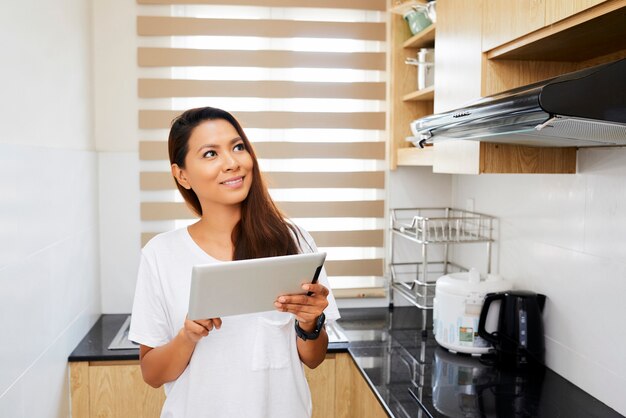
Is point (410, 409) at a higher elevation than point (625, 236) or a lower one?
lower

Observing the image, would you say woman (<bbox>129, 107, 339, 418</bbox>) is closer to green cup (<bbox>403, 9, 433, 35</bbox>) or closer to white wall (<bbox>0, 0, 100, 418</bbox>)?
white wall (<bbox>0, 0, 100, 418</bbox>)

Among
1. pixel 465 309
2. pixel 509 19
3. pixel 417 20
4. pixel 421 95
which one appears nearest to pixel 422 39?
pixel 417 20

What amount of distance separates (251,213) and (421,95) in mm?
1195

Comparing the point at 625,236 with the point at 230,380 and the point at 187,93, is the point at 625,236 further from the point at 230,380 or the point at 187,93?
the point at 187,93

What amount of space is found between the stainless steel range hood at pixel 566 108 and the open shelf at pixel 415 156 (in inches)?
35.2

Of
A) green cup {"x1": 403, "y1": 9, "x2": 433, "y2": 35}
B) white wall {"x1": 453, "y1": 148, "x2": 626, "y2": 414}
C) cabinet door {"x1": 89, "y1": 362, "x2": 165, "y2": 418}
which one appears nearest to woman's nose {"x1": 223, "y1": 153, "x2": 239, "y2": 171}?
white wall {"x1": 453, "y1": 148, "x2": 626, "y2": 414}

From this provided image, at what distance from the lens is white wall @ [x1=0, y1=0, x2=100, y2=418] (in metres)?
1.54

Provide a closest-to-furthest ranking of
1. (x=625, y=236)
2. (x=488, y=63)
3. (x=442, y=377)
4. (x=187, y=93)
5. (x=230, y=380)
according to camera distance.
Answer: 1. (x=230, y=380)
2. (x=625, y=236)
3. (x=488, y=63)
4. (x=442, y=377)
5. (x=187, y=93)

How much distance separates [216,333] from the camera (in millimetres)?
1334

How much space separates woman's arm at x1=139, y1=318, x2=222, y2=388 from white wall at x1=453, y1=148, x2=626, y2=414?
1.04 m

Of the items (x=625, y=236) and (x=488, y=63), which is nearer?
(x=625, y=236)

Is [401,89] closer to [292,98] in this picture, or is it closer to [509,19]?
[292,98]

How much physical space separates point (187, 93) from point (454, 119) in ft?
4.78

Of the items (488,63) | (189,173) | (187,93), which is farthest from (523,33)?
(187,93)
